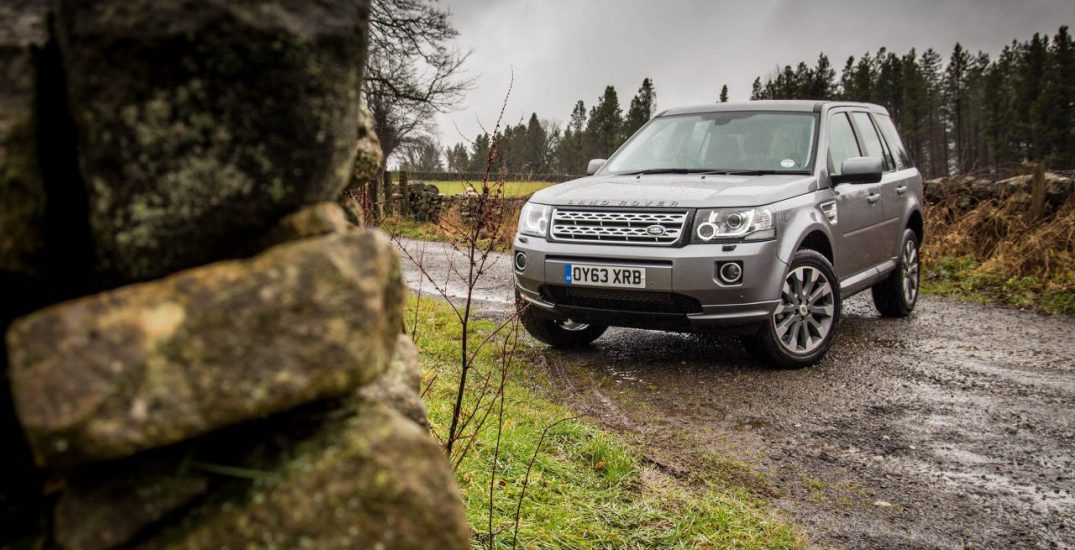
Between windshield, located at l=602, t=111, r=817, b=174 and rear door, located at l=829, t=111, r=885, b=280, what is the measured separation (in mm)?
295

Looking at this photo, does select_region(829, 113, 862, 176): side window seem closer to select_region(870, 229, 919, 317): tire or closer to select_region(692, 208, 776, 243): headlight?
select_region(870, 229, 919, 317): tire

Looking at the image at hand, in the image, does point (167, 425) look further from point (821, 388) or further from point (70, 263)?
point (821, 388)

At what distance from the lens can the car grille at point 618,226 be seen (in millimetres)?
4957

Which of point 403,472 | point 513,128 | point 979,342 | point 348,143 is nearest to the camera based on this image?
point 403,472

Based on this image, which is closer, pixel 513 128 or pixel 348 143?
pixel 348 143

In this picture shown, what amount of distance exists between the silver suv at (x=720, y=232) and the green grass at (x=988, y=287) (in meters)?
2.52

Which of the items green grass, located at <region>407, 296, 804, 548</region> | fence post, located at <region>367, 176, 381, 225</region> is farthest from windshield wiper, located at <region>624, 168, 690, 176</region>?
green grass, located at <region>407, 296, 804, 548</region>

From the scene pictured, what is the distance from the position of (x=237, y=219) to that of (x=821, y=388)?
178 inches

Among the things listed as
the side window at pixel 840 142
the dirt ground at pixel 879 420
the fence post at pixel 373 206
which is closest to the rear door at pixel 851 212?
the side window at pixel 840 142

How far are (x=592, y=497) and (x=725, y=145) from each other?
12.1 ft

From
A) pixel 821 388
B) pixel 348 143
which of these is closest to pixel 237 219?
pixel 348 143

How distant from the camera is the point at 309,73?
3.84ft

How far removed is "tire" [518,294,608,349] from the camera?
5.87 metres

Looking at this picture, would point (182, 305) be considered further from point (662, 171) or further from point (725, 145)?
point (725, 145)
